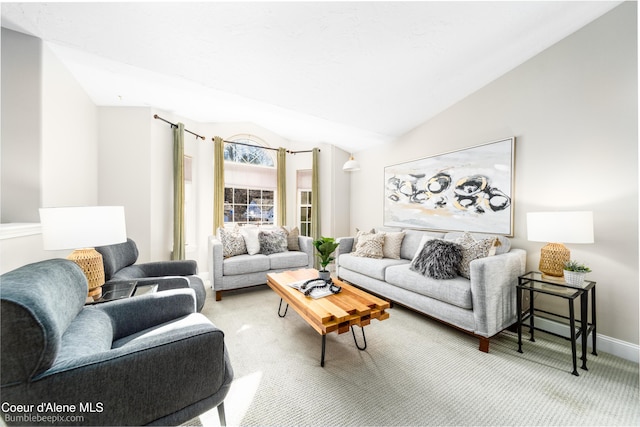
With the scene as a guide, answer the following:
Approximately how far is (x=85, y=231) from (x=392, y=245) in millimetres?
3190

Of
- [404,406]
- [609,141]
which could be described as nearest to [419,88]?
[609,141]

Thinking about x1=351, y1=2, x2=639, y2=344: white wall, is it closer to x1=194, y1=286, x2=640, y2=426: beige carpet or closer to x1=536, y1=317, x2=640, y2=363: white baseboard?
x1=536, y1=317, x2=640, y2=363: white baseboard

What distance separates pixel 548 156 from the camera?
2398 mm

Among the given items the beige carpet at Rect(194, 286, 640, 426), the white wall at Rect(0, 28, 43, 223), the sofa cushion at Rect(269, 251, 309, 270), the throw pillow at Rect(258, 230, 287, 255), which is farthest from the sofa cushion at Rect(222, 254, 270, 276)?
the white wall at Rect(0, 28, 43, 223)

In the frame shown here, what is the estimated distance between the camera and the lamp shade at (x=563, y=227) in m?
1.88

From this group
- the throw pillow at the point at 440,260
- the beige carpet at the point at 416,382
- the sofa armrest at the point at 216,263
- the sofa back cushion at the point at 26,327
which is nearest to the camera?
the sofa back cushion at the point at 26,327

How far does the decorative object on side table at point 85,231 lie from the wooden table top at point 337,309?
4.61 feet

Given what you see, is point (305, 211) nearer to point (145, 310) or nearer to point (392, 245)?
point (392, 245)

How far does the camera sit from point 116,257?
90.1 inches

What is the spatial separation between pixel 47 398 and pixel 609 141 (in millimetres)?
3803

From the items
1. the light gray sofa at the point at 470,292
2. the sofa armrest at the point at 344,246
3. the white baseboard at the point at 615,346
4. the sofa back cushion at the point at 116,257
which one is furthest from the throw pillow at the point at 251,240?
the white baseboard at the point at 615,346

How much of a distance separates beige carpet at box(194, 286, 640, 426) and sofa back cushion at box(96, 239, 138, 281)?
1159 mm

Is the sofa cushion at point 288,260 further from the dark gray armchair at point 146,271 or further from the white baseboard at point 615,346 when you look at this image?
the white baseboard at point 615,346

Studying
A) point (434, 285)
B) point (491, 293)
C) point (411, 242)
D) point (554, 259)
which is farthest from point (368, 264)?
point (554, 259)
